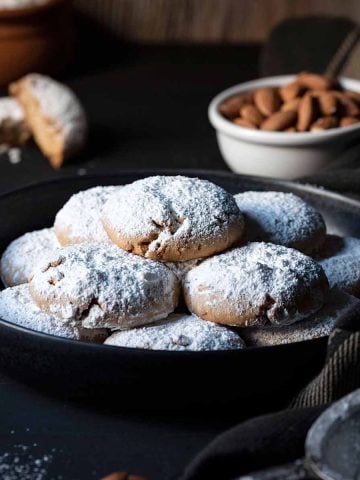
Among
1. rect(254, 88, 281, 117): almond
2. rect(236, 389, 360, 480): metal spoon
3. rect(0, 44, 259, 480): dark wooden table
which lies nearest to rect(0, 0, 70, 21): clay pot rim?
rect(0, 44, 259, 480): dark wooden table

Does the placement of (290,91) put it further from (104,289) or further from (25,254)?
(104,289)

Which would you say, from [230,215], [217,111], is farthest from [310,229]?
[217,111]

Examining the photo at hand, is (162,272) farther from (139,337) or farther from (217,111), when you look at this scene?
(217,111)

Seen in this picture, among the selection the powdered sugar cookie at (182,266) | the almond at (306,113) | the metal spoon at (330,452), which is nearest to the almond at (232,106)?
the almond at (306,113)

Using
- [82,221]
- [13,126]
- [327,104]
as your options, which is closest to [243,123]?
[327,104]

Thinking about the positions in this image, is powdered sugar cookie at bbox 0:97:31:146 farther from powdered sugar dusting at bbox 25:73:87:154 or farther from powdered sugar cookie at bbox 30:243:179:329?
powdered sugar cookie at bbox 30:243:179:329

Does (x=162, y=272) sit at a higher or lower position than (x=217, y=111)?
higher
